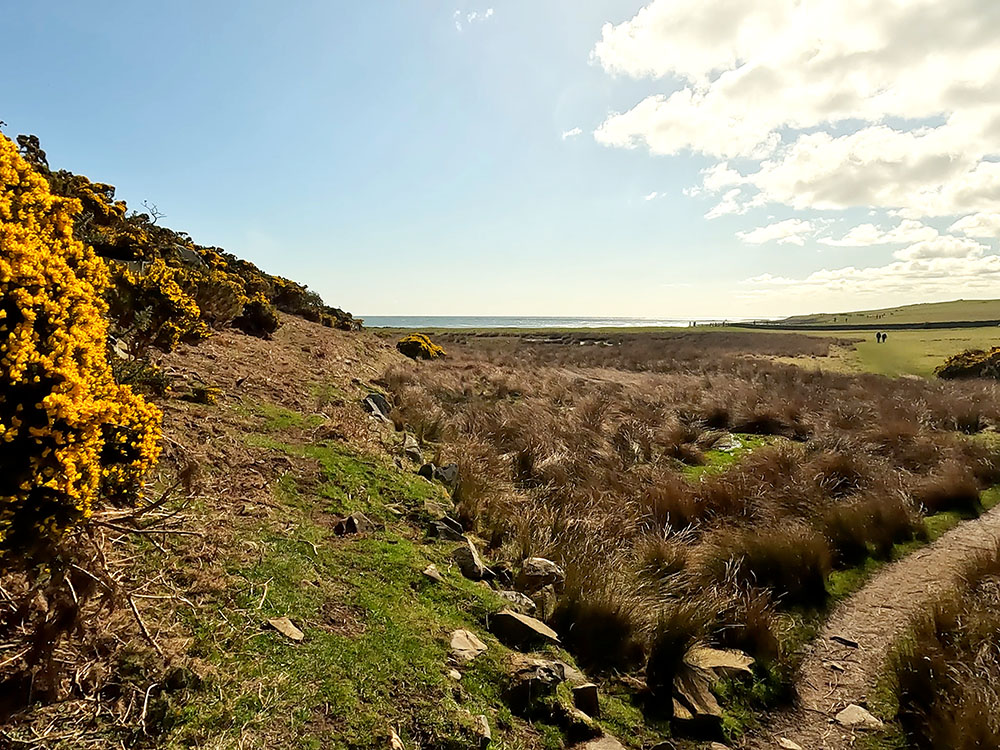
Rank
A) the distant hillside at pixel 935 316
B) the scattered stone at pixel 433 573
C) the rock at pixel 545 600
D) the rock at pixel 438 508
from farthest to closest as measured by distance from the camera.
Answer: the distant hillside at pixel 935 316, the rock at pixel 438 508, the rock at pixel 545 600, the scattered stone at pixel 433 573

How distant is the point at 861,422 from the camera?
1411 centimetres

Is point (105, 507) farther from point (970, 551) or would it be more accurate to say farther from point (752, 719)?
point (970, 551)

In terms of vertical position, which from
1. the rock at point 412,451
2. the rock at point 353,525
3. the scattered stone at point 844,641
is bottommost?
the scattered stone at point 844,641

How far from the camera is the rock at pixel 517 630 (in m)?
Result: 4.49

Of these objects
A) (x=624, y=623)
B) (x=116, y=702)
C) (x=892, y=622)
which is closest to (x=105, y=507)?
(x=116, y=702)

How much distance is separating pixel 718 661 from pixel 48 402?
17.9 ft

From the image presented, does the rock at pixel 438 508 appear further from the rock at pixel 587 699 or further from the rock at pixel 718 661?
the rock at pixel 718 661

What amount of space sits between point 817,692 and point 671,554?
6.75 ft

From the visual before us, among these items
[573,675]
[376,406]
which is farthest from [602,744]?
[376,406]

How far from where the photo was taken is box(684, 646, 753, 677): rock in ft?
15.5

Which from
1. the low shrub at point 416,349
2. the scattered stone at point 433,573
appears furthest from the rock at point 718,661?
the low shrub at point 416,349

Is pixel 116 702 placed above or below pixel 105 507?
below

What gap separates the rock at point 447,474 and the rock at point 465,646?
3702 millimetres

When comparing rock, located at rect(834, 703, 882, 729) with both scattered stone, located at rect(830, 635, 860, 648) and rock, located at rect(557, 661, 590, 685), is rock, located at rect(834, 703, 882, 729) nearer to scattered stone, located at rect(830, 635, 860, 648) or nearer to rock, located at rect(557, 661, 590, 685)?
scattered stone, located at rect(830, 635, 860, 648)
